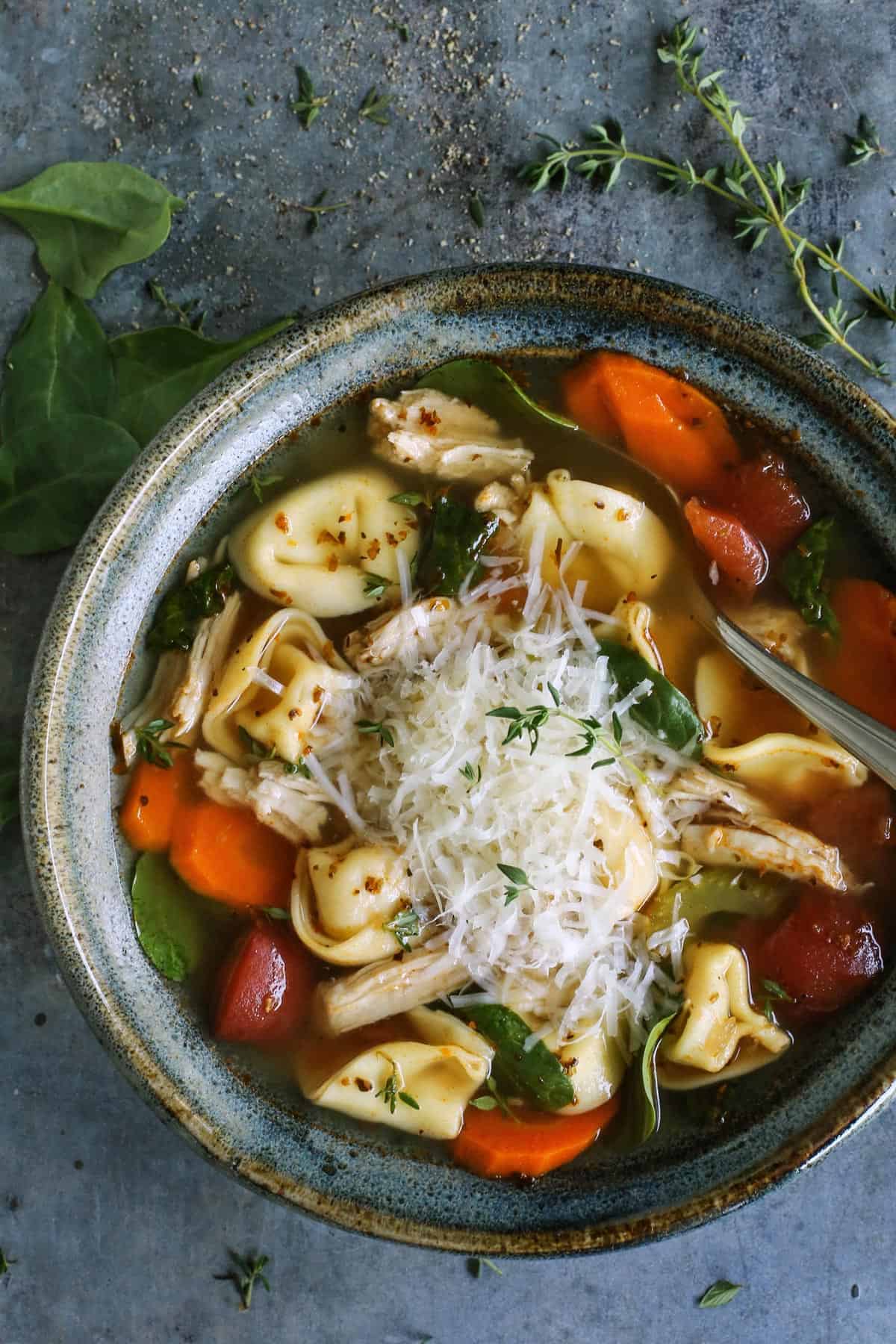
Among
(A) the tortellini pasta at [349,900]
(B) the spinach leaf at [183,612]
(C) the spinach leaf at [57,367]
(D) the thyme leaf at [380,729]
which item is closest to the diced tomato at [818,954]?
(A) the tortellini pasta at [349,900]

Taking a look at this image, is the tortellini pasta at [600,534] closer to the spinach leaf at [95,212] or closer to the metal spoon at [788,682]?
the metal spoon at [788,682]

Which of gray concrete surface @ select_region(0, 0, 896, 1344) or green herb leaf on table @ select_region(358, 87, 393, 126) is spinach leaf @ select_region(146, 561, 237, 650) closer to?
gray concrete surface @ select_region(0, 0, 896, 1344)

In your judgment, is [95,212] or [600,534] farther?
[95,212]

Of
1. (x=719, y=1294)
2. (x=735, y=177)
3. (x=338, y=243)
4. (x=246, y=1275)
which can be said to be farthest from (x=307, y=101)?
(x=719, y=1294)

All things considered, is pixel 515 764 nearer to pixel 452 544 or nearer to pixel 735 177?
pixel 452 544

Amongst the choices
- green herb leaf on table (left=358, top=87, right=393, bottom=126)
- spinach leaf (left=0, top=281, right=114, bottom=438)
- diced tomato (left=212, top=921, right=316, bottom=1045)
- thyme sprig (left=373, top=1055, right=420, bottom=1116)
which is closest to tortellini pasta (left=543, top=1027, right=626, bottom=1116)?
thyme sprig (left=373, top=1055, right=420, bottom=1116)

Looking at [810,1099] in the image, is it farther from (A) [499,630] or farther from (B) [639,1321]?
(A) [499,630]
